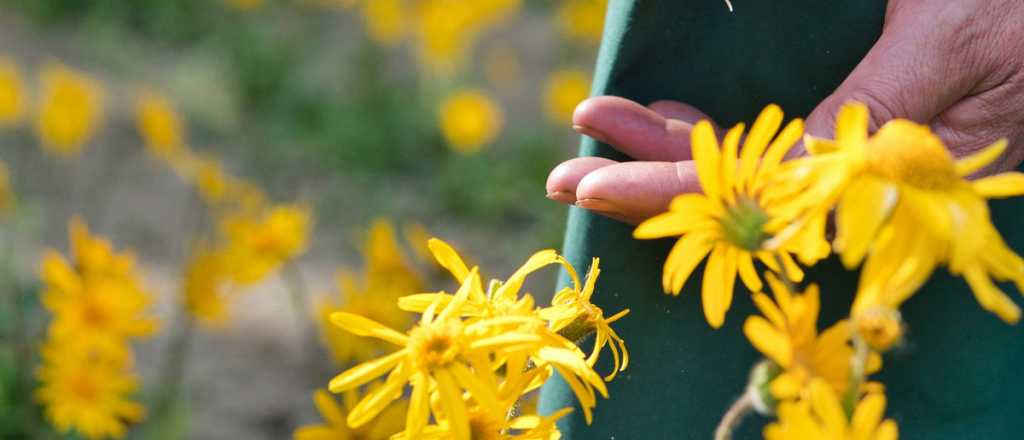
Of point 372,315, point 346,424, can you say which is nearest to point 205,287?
point 372,315

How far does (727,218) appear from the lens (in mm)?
823

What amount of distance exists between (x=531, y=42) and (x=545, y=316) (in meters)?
5.57

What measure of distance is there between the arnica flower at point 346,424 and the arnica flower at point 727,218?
546 millimetres

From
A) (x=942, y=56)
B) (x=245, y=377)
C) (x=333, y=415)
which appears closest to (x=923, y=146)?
(x=942, y=56)

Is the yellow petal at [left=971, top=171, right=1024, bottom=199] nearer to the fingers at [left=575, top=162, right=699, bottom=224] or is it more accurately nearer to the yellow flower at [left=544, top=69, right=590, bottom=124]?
the fingers at [left=575, top=162, right=699, bottom=224]

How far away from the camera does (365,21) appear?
6.43m

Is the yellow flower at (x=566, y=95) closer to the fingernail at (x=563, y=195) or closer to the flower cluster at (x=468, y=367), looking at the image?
the fingernail at (x=563, y=195)

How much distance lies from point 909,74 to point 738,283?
331 mm

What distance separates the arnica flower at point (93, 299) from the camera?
2223 mm

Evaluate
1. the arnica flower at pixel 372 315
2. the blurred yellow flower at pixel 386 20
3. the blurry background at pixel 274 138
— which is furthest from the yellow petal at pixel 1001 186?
the blurred yellow flower at pixel 386 20

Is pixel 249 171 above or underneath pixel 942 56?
above

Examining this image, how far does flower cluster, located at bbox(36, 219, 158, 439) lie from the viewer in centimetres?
224

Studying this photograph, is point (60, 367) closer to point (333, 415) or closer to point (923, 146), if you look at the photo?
point (333, 415)

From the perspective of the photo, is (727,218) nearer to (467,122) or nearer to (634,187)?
(634,187)
